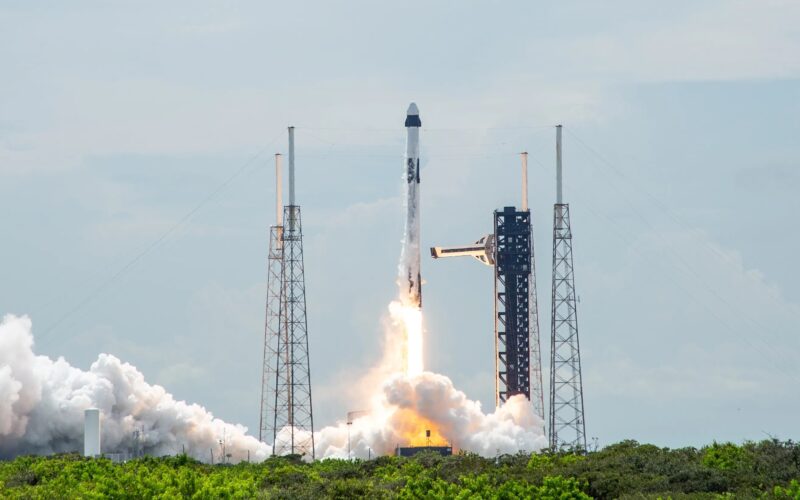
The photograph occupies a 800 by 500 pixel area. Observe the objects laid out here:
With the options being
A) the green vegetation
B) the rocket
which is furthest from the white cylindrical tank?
the rocket

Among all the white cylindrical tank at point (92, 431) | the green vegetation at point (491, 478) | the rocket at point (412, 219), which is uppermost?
the rocket at point (412, 219)

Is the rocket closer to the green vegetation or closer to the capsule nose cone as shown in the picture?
the capsule nose cone

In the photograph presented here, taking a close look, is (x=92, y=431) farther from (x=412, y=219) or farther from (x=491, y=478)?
(x=491, y=478)

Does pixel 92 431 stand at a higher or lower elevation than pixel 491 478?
higher

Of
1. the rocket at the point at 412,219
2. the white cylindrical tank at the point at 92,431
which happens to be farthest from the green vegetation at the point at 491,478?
the rocket at the point at 412,219

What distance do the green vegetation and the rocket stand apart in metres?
36.1

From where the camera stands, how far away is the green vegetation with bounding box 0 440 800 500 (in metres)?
60.5

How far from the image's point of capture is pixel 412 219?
117625 mm

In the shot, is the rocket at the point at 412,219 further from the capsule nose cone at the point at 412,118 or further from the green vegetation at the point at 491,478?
the green vegetation at the point at 491,478

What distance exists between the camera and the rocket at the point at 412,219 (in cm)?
11700

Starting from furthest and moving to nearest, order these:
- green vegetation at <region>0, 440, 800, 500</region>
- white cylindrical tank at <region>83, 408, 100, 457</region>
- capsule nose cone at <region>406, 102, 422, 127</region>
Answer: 1. capsule nose cone at <region>406, 102, 422, 127</region>
2. white cylindrical tank at <region>83, 408, 100, 457</region>
3. green vegetation at <region>0, 440, 800, 500</region>

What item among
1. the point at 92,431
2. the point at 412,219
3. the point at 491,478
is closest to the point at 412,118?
the point at 412,219

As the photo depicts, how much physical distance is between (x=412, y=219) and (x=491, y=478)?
5303 cm

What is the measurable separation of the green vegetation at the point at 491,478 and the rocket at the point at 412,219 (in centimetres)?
3609
